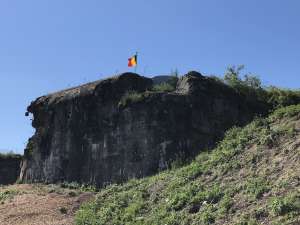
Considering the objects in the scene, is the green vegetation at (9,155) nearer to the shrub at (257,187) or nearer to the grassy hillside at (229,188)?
the grassy hillside at (229,188)

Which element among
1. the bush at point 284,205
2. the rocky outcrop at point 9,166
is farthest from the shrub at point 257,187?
the rocky outcrop at point 9,166

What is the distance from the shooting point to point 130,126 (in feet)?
106

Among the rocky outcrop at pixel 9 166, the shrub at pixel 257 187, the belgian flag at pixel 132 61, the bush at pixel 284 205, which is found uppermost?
the belgian flag at pixel 132 61

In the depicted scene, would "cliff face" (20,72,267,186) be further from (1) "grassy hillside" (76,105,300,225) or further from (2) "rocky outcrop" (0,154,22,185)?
(2) "rocky outcrop" (0,154,22,185)

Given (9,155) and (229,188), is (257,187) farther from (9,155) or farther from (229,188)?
(9,155)

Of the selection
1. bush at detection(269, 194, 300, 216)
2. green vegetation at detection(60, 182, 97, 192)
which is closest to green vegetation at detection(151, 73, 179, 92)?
green vegetation at detection(60, 182, 97, 192)

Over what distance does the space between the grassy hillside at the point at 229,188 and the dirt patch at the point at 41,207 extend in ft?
2.81

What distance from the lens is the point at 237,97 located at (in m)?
33.2

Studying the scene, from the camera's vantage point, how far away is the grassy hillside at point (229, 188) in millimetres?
19980

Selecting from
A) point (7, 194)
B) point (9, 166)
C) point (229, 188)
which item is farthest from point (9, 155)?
point (229, 188)

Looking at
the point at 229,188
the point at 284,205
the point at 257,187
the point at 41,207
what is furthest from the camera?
A: the point at 41,207

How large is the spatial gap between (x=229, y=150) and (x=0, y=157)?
25.1 meters

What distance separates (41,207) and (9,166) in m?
19.1

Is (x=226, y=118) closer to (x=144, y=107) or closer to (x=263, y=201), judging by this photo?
(x=144, y=107)
